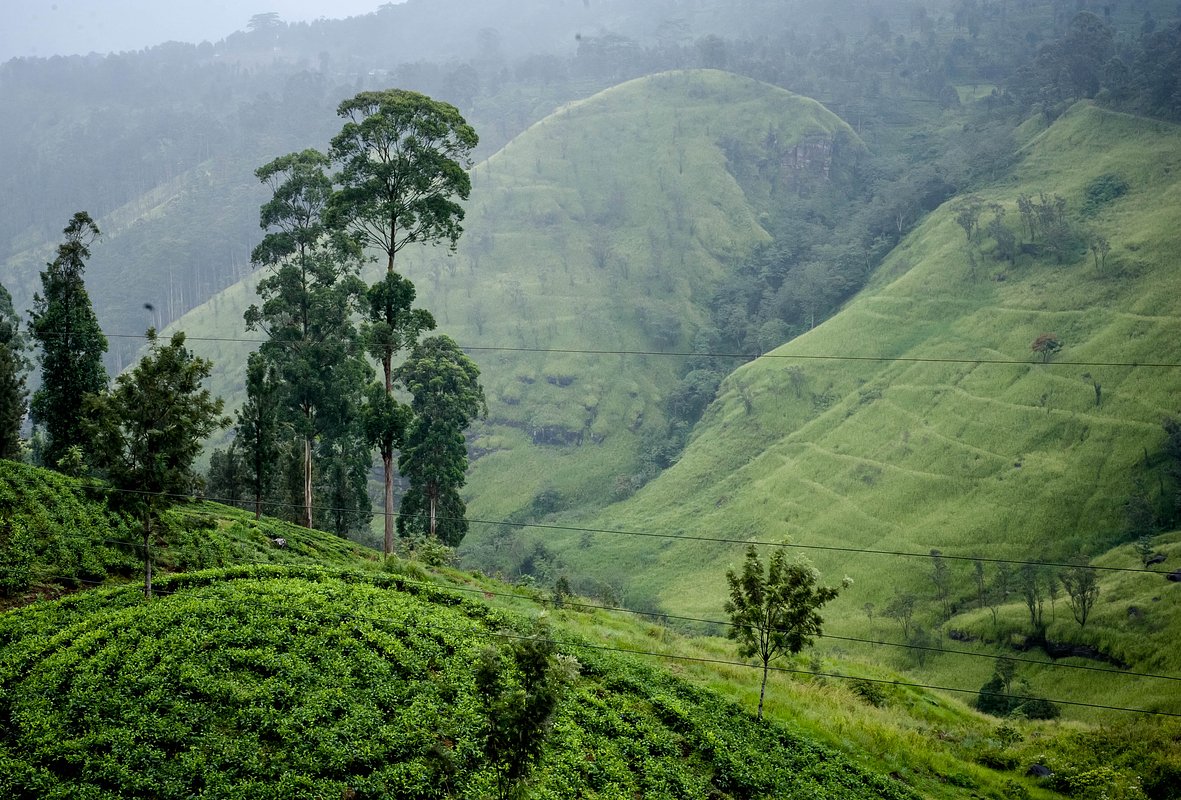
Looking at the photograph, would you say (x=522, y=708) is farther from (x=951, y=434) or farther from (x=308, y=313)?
(x=951, y=434)

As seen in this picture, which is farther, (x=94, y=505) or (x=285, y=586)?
(x=94, y=505)

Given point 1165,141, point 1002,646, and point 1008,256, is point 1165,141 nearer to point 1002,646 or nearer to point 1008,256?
point 1008,256

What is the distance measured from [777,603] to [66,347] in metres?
38.3

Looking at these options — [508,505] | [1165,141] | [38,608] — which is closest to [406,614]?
[38,608]

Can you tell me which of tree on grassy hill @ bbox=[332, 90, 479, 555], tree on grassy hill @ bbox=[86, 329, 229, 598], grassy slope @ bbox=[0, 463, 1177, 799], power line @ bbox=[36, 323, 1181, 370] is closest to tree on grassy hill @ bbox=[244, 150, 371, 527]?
power line @ bbox=[36, 323, 1181, 370]

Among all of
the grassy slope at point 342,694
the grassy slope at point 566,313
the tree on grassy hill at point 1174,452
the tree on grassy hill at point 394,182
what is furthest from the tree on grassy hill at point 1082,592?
the grassy slope at point 566,313

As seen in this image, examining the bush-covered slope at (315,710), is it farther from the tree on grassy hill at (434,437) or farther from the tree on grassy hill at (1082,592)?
the tree on grassy hill at (1082,592)

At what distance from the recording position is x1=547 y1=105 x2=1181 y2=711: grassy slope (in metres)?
77.5

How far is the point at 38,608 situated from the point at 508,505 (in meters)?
98.9

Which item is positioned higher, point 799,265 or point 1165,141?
point 1165,141

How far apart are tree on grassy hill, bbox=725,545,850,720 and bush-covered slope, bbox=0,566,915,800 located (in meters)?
3.02

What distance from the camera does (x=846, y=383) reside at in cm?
11350

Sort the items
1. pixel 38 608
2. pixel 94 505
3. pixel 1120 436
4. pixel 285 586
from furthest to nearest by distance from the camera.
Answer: pixel 1120 436
pixel 94 505
pixel 285 586
pixel 38 608

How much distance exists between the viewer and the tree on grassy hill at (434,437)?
56.2 m
